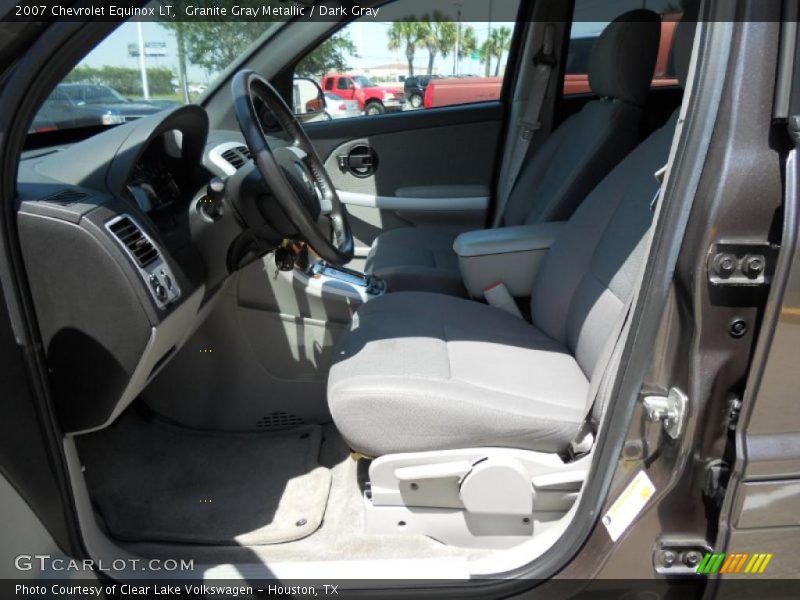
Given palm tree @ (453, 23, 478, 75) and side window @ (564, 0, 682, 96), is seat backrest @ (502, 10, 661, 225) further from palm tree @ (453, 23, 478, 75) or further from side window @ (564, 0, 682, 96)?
palm tree @ (453, 23, 478, 75)

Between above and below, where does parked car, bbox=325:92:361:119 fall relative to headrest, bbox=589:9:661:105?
below

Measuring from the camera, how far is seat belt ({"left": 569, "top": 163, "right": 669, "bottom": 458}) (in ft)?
3.58

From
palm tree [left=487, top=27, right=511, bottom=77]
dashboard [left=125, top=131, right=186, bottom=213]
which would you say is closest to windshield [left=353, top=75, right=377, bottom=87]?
palm tree [left=487, top=27, right=511, bottom=77]

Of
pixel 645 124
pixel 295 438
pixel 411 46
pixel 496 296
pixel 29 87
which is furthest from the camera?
A: pixel 411 46

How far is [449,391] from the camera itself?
1.31m

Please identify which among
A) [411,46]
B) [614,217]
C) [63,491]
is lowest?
[63,491]

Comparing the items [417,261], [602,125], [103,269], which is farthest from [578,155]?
[103,269]

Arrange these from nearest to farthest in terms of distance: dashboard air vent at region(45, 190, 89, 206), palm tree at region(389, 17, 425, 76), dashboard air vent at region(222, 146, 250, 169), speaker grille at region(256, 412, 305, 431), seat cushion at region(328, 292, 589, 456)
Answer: dashboard air vent at region(45, 190, 89, 206) < seat cushion at region(328, 292, 589, 456) < dashboard air vent at region(222, 146, 250, 169) < speaker grille at region(256, 412, 305, 431) < palm tree at region(389, 17, 425, 76)

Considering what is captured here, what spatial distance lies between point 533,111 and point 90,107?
5.45 ft

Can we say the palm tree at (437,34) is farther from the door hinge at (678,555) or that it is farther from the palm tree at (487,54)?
the door hinge at (678,555)

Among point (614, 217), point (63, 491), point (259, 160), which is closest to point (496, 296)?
point (614, 217)

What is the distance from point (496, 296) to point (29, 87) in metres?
1.36

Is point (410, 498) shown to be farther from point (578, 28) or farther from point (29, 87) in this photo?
point (578, 28)

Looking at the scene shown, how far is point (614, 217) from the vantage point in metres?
1.61
